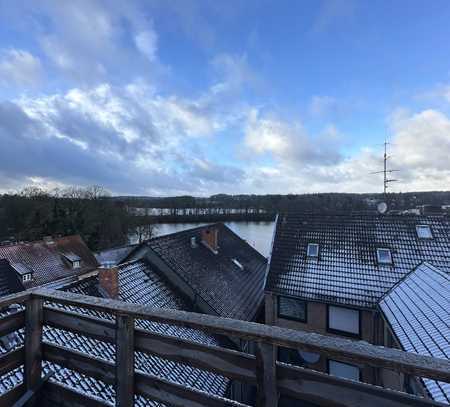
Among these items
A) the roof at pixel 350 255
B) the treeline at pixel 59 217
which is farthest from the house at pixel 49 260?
the roof at pixel 350 255

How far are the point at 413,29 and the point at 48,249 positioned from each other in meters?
21.4

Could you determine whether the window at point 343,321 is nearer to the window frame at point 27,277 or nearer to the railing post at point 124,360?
the railing post at point 124,360

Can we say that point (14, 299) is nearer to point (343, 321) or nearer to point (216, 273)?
point (343, 321)

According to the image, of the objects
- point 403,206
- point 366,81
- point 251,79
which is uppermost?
point 251,79

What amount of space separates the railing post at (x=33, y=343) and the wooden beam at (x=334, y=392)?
149cm

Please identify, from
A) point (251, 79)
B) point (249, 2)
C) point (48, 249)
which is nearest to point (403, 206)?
point (251, 79)

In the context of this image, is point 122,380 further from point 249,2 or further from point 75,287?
point 249,2

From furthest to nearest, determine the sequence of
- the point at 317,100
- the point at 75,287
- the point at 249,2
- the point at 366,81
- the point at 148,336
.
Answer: the point at 317,100, the point at 366,81, the point at 249,2, the point at 75,287, the point at 148,336

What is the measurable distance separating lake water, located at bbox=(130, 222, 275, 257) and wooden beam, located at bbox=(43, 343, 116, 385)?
2635 cm

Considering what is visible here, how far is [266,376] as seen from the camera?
1223 millimetres

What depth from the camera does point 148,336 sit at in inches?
58.4

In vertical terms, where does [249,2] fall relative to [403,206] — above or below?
above

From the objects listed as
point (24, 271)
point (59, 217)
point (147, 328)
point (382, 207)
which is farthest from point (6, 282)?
point (59, 217)

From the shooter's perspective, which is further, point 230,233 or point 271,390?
point 230,233
